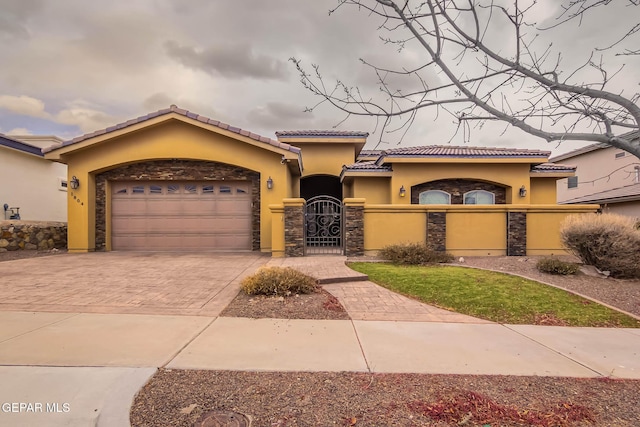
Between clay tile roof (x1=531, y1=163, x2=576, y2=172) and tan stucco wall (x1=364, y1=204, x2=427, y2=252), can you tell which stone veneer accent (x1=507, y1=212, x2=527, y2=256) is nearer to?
tan stucco wall (x1=364, y1=204, x2=427, y2=252)

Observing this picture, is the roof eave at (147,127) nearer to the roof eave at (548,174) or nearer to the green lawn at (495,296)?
the green lawn at (495,296)

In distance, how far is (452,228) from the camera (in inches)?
480

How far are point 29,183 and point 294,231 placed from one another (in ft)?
45.6

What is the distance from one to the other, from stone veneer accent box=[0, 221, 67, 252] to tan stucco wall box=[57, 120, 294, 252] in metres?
1.70

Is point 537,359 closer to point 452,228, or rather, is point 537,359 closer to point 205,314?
point 205,314

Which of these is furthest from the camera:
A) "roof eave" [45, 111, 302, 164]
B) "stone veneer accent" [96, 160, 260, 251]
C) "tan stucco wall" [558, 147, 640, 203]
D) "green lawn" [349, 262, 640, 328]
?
"tan stucco wall" [558, 147, 640, 203]

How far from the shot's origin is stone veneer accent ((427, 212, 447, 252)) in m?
12.0

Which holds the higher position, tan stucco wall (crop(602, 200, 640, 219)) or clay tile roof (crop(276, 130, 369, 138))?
clay tile roof (crop(276, 130, 369, 138))

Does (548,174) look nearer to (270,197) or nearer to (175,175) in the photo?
(270,197)

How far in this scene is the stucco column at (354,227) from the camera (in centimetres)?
1184

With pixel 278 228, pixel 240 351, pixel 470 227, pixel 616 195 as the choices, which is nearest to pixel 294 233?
pixel 278 228

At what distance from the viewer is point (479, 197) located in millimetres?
16328

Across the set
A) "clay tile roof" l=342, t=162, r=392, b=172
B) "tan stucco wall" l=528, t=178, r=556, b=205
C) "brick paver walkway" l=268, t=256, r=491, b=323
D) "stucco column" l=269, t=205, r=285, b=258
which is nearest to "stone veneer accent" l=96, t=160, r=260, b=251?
"stucco column" l=269, t=205, r=285, b=258

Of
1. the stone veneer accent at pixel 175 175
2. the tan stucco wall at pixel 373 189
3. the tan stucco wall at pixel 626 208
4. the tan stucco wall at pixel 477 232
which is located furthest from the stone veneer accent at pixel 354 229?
the tan stucco wall at pixel 626 208
